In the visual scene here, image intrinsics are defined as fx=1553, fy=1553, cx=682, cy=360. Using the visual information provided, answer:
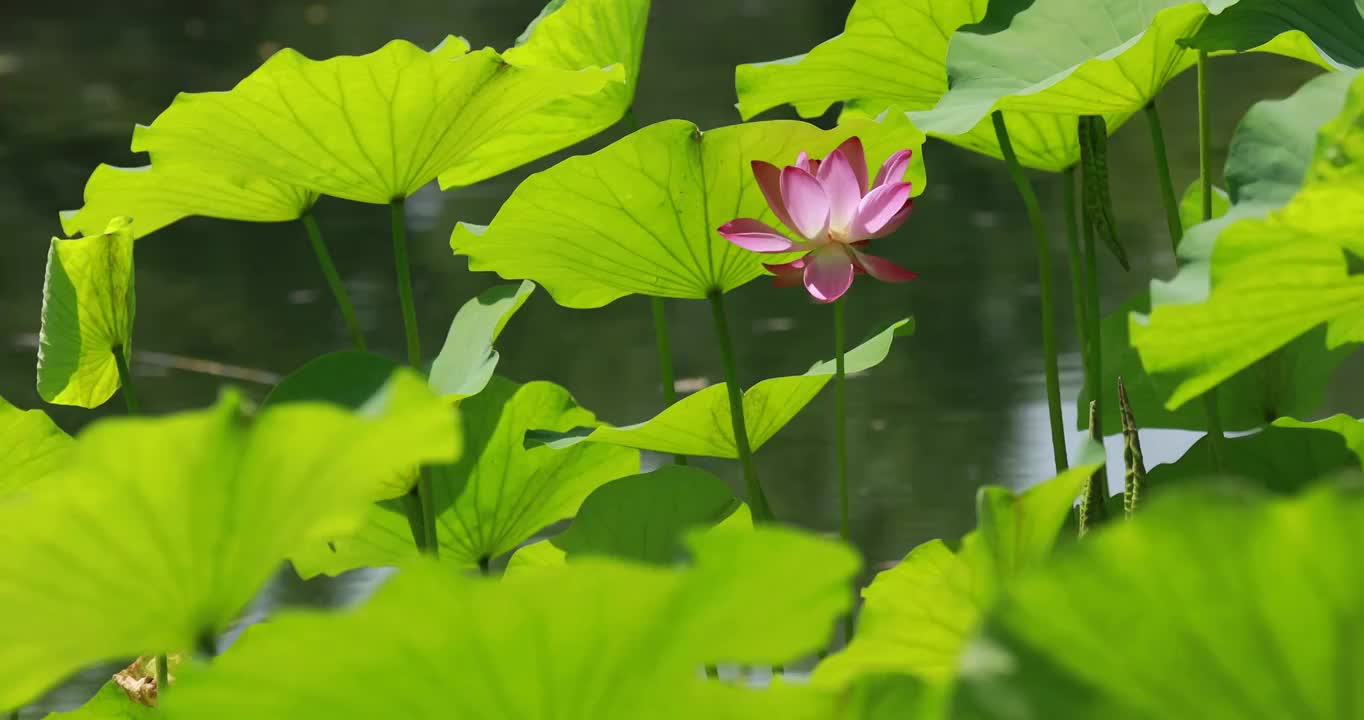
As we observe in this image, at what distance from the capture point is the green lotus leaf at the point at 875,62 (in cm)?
58

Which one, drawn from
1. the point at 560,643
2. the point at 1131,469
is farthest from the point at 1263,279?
the point at 560,643

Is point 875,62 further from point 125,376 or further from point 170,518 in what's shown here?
point 170,518

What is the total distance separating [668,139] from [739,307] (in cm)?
85

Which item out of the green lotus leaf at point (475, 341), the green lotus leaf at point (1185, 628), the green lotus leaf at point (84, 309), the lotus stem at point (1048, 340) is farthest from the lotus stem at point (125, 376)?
the green lotus leaf at point (1185, 628)

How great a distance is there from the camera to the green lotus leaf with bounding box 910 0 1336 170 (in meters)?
0.48

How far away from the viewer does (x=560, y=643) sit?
23cm

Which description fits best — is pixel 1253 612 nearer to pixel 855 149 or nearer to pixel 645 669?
pixel 645 669

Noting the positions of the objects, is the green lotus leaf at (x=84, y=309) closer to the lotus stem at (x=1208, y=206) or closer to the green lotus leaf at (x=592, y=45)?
the green lotus leaf at (x=592, y=45)

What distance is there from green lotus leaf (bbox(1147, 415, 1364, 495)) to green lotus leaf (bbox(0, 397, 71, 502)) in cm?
36

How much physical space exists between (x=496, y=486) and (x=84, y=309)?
0.54 ft

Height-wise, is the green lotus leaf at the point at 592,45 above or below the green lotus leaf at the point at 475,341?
above

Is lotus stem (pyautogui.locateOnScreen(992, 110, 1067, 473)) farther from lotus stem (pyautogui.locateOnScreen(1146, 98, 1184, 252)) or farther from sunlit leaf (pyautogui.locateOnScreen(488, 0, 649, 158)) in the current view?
sunlit leaf (pyautogui.locateOnScreen(488, 0, 649, 158))

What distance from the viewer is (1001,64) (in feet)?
1.78

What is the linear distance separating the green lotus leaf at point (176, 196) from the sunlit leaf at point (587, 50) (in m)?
0.08
